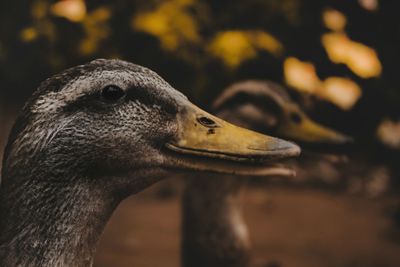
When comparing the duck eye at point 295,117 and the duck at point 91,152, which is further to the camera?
the duck eye at point 295,117

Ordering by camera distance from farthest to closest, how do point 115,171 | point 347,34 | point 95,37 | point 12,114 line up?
point 12,114
point 347,34
point 95,37
point 115,171

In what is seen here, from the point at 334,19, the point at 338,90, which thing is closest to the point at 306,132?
the point at 338,90

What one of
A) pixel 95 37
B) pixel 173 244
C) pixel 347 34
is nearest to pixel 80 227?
pixel 95 37

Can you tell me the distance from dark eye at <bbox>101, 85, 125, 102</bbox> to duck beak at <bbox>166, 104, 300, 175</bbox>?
0.20 meters

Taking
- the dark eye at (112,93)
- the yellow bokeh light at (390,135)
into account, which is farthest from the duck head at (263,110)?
the yellow bokeh light at (390,135)

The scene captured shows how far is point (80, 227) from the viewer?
5.89 ft

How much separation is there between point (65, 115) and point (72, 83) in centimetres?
9

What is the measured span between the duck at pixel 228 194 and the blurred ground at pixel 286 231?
0.61m

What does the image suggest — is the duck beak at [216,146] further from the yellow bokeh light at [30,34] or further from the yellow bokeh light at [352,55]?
the yellow bokeh light at [30,34]

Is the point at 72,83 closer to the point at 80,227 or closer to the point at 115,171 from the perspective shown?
the point at 115,171

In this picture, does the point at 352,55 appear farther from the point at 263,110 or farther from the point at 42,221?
the point at 42,221

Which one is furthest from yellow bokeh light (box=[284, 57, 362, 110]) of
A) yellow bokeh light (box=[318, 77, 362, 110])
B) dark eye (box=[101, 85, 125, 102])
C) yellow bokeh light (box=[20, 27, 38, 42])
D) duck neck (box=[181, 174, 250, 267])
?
dark eye (box=[101, 85, 125, 102])

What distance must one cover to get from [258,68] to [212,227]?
1.20 metres

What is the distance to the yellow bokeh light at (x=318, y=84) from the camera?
4.00 meters
